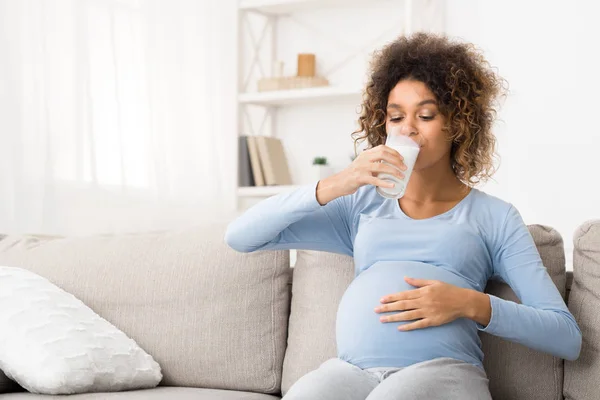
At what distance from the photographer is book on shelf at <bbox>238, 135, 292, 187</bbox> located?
12.8 ft

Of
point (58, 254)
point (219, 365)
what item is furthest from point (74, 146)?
point (219, 365)

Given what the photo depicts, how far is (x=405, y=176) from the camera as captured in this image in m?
1.65

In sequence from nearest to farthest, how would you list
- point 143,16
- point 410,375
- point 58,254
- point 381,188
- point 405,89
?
point 410,375 < point 381,188 < point 405,89 < point 58,254 < point 143,16

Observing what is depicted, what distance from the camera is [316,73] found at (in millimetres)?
4055

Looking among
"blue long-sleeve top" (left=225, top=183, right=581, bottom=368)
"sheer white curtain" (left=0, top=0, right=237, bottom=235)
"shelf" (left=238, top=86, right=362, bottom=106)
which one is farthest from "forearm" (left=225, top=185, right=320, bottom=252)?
"shelf" (left=238, top=86, right=362, bottom=106)

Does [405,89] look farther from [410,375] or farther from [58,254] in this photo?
[58,254]

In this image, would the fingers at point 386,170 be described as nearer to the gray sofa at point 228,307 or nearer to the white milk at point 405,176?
the white milk at point 405,176

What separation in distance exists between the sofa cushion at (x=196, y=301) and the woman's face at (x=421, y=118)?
0.49 meters

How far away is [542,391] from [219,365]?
0.75 metres

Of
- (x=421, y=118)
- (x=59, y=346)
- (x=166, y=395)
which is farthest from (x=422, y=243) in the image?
(x=59, y=346)

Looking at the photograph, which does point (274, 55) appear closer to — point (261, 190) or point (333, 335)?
point (261, 190)

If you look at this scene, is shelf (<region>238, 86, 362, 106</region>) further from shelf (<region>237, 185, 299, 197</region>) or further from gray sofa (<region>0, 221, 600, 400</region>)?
gray sofa (<region>0, 221, 600, 400</region>)

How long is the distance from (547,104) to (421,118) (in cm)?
195

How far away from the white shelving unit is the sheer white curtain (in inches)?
3.3
